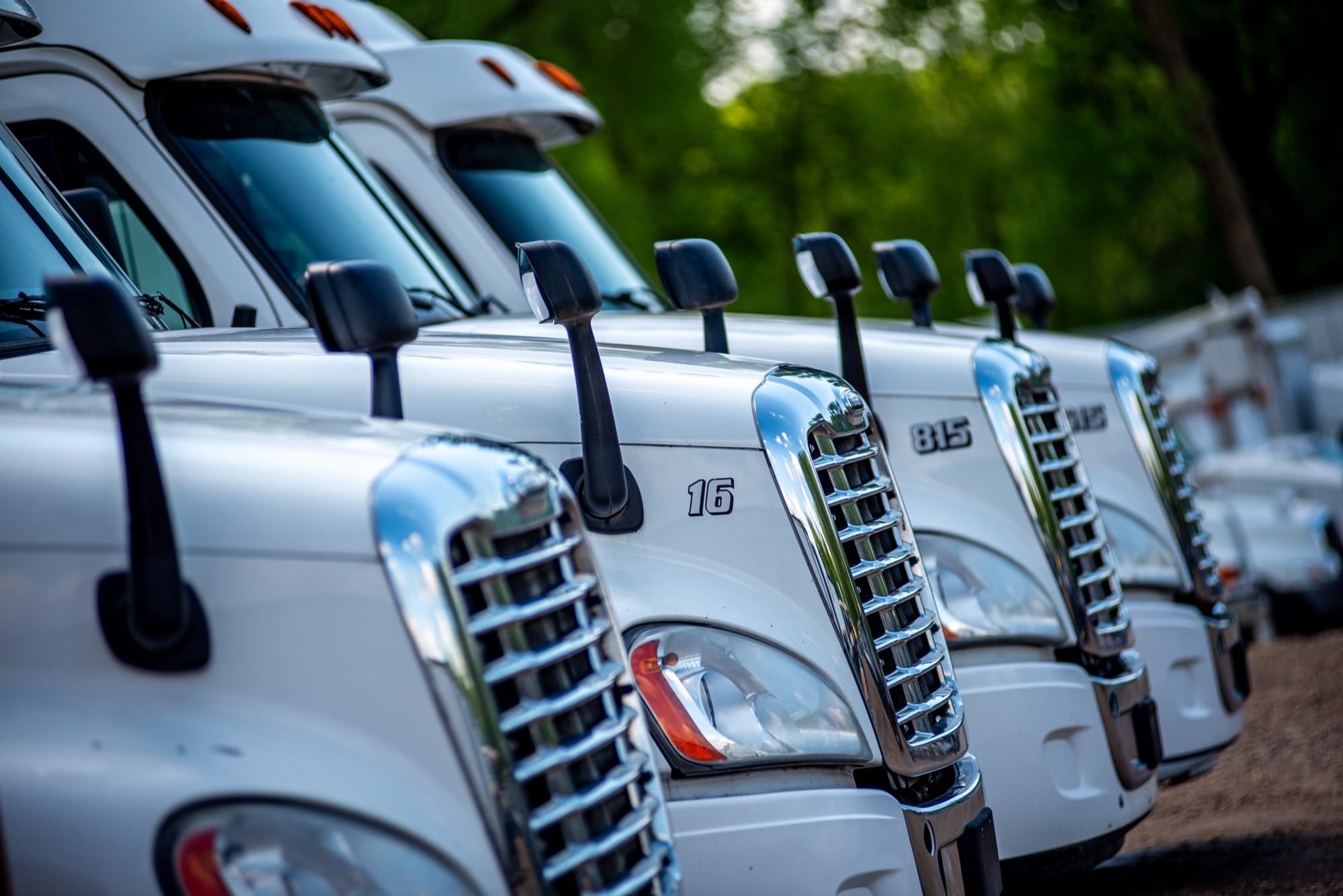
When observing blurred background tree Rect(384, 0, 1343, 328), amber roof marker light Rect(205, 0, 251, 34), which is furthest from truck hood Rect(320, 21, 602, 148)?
blurred background tree Rect(384, 0, 1343, 328)

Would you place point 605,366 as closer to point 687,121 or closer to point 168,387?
point 168,387

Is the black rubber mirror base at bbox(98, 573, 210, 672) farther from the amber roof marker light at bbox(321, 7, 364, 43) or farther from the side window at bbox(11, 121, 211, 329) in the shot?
the amber roof marker light at bbox(321, 7, 364, 43)

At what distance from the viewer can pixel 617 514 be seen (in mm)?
3350

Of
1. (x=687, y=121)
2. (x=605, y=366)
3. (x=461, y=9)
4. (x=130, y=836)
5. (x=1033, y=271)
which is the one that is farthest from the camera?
(x=687, y=121)

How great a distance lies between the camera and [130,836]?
6.73 ft

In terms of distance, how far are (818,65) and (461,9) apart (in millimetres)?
13303

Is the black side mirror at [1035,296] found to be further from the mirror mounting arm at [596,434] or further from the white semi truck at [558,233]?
the mirror mounting arm at [596,434]

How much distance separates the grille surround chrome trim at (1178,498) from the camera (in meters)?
5.65

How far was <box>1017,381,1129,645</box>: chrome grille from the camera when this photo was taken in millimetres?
4820

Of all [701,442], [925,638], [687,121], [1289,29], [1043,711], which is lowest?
[687,121]

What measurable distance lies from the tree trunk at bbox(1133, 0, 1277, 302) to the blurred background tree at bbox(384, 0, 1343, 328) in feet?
0.27

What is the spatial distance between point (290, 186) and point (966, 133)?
103ft

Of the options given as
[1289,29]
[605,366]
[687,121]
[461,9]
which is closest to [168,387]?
[605,366]

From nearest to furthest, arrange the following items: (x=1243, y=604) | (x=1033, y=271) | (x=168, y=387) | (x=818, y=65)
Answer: (x=168, y=387) < (x=1033, y=271) < (x=1243, y=604) < (x=818, y=65)
